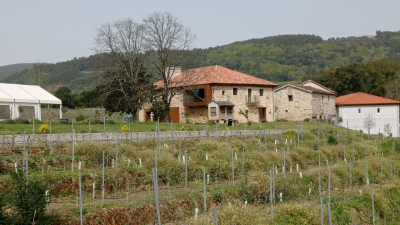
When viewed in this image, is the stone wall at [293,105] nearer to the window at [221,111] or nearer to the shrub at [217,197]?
the window at [221,111]

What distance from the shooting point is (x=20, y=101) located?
28422mm

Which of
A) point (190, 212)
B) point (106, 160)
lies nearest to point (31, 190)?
point (190, 212)

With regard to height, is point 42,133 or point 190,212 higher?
point 42,133

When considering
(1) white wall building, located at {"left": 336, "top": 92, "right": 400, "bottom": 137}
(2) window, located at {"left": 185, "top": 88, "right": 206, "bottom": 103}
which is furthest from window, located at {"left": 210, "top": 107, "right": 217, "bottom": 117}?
(1) white wall building, located at {"left": 336, "top": 92, "right": 400, "bottom": 137}

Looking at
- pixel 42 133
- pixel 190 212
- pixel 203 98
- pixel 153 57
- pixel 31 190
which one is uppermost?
pixel 153 57

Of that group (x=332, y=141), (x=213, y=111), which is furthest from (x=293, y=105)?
(x=332, y=141)

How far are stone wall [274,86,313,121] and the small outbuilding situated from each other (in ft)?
28.2

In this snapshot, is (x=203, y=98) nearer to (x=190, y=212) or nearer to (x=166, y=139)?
(x=166, y=139)

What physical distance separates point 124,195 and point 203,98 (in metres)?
25.3

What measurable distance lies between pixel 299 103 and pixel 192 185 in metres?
28.9

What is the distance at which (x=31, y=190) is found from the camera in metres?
11.5

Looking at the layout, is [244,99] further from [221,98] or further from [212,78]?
[212,78]

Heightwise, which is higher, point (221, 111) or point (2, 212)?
point (221, 111)

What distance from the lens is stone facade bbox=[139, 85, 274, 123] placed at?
129ft
